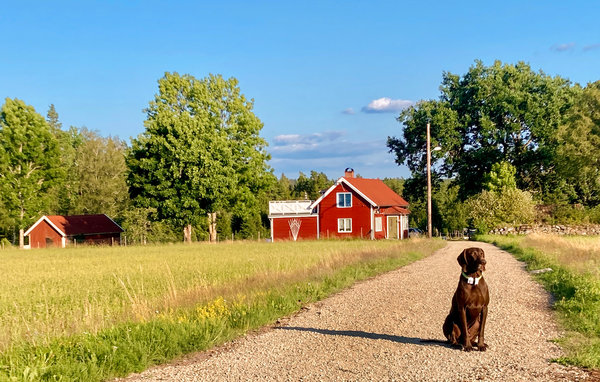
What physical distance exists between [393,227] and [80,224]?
35.0 m

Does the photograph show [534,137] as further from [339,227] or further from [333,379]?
[333,379]

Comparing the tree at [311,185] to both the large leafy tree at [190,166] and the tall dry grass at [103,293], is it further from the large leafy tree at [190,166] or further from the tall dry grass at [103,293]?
the tall dry grass at [103,293]

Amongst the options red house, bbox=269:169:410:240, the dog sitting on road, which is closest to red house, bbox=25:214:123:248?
red house, bbox=269:169:410:240

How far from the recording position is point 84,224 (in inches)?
2415

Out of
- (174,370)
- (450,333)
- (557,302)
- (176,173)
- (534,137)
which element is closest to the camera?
(174,370)

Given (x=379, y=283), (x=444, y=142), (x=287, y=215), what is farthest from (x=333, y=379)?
(x=444, y=142)

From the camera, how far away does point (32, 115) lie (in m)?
58.8

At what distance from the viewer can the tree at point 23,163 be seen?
5700 centimetres

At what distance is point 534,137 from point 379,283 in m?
47.5

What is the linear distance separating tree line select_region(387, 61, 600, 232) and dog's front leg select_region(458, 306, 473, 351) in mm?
43817

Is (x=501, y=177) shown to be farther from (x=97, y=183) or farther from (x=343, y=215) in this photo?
(x=97, y=183)

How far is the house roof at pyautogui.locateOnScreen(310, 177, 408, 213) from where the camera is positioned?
5094 cm

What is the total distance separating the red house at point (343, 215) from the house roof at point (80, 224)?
20.6 m

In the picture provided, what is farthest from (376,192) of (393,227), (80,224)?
(80,224)
